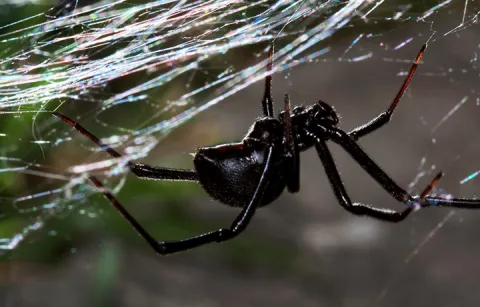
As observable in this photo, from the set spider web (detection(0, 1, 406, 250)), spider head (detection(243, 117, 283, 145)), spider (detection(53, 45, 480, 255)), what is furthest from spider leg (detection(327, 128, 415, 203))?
spider web (detection(0, 1, 406, 250))

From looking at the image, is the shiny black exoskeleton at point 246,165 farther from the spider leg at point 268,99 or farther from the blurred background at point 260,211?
the blurred background at point 260,211

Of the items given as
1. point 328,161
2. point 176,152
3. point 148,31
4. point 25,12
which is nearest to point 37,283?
point 176,152

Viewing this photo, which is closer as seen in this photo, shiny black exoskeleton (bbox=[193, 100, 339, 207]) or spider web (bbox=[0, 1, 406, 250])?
shiny black exoskeleton (bbox=[193, 100, 339, 207])

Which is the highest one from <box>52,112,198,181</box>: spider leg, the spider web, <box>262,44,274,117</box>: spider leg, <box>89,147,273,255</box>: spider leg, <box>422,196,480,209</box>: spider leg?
the spider web

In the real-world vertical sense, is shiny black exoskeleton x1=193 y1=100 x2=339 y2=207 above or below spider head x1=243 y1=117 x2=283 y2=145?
below

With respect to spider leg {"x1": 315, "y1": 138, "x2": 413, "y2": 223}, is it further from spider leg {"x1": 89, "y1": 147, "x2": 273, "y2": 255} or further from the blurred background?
the blurred background

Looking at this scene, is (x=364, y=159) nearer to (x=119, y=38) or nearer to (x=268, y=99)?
(x=268, y=99)

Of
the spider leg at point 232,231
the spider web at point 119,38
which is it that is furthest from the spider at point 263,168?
the spider web at point 119,38
